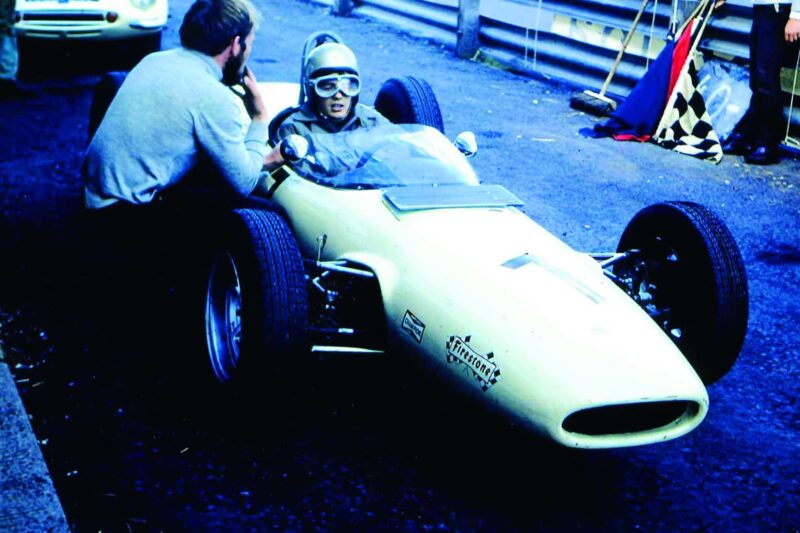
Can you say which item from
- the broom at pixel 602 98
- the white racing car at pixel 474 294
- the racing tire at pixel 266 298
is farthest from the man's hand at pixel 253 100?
the broom at pixel 602 98

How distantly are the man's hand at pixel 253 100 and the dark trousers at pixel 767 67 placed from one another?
15.8ft

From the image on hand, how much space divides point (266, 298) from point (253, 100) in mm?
1996

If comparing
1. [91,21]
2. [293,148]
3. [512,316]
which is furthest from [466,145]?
[91,21]

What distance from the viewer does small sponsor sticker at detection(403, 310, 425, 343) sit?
391 centimetres

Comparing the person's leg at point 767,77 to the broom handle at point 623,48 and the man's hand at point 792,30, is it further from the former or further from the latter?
the broom handle at point 623,48

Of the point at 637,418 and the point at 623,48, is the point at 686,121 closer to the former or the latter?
the point at 623,48

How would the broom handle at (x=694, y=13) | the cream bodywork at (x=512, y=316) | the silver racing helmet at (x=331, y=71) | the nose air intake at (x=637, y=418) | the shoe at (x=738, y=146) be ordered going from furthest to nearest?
the broom handle at (x=694, y=13), the shoe at (x=738, y=146), the silver racing helmet at (x=331, y=71), the nose air intake at (x=637, y=418), the cream bodywork at (x=512, y=316)

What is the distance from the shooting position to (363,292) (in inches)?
169

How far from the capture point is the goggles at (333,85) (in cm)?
516

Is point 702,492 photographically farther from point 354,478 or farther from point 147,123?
point 147,123

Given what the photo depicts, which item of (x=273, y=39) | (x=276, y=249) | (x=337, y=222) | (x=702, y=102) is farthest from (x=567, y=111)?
(x=276, y=249)

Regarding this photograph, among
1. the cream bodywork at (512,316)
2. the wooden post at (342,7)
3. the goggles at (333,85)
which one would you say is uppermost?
the goggles at (333,85)

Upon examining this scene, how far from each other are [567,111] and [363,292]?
6.41 m

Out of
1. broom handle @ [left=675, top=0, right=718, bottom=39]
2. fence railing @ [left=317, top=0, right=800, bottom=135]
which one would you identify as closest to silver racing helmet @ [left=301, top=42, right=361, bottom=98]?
broom handle @ [left=675, top=0, right=718, bottom=39]
